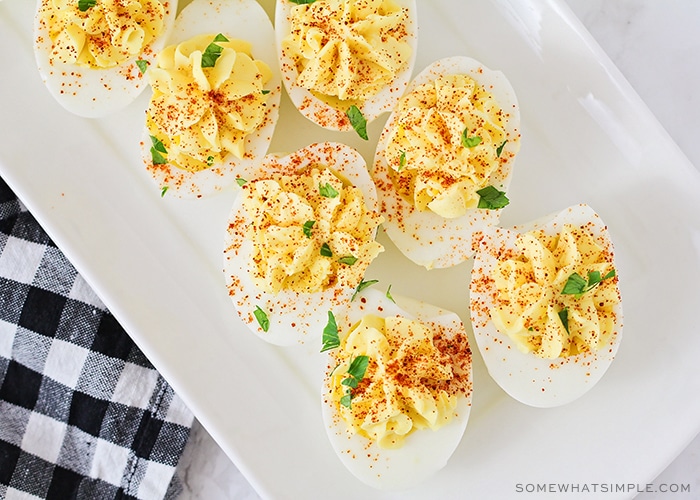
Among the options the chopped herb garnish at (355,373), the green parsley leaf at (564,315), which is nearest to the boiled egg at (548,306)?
the green parsley leaf at (564,315)

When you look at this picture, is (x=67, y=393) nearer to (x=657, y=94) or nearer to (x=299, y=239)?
(x=299, y=239)

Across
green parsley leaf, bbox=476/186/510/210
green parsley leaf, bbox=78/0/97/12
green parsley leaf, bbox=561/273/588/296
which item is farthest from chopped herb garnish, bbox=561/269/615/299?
green parsley leaf, bbox=78/0/97/12

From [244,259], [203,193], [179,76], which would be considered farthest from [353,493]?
[179,76]

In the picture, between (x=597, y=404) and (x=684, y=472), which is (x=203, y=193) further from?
(x=684, y=472)

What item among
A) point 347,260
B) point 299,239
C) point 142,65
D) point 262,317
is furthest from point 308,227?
point 142,65

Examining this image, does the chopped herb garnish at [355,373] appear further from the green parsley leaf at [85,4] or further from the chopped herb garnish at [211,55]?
the green parsley leaf at [85,4]
